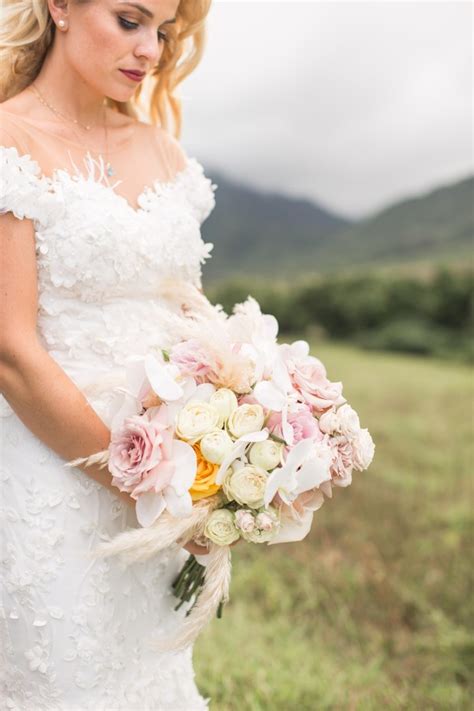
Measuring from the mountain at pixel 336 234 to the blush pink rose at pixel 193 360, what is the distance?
2771 centimetres

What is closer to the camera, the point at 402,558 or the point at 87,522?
the point at 87,522

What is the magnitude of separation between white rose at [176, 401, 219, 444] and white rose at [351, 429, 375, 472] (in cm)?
36

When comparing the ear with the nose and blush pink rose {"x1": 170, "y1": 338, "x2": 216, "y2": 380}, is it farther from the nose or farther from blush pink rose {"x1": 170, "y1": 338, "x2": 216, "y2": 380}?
blush pink rose {"x1": 170, "y1": 338, "x2": 216, "y2": 380}

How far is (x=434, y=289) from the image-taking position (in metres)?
18.7

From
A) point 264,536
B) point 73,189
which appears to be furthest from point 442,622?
point 73,189

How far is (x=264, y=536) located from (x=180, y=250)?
35.4 inches

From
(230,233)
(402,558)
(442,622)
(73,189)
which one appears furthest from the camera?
(230,233)

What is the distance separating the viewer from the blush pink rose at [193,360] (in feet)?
6.51

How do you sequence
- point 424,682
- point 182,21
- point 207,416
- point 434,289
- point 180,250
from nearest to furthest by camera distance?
point 207,416
point 180,250
point 182,21
point 424,682
point 434,289

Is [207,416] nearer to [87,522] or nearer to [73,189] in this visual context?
[87,522]

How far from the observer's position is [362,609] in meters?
4.72

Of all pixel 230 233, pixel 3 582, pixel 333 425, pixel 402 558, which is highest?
pixel 333 425

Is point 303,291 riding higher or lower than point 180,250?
lower

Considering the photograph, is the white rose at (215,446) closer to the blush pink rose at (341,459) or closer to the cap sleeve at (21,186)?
the blush pink rose at (341,459)
